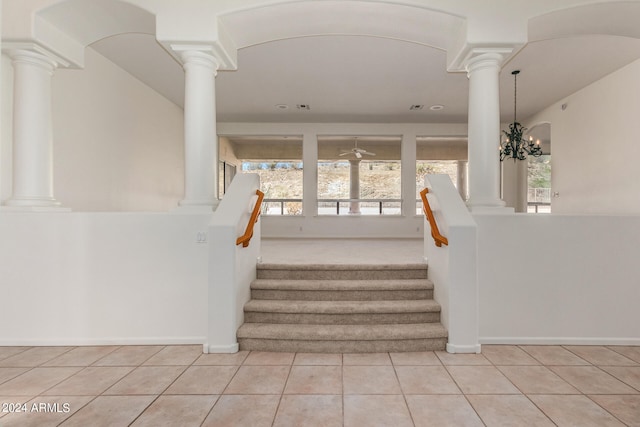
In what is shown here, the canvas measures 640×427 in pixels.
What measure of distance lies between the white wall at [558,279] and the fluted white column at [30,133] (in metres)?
4.27

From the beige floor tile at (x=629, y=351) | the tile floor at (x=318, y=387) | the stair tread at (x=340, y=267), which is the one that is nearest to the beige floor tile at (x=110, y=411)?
the tile floor at (x=318, y=387)

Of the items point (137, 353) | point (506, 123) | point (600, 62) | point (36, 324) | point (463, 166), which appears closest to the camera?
point (137, 353)

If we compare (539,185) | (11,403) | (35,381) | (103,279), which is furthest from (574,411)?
(539,185)

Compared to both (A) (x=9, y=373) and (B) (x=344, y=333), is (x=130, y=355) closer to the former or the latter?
(A) (x=9, y=373)

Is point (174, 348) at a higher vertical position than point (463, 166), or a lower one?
lower

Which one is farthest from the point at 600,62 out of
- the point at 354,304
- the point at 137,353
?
the point at 137,353

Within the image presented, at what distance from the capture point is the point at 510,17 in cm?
339

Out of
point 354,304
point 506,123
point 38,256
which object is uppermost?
point 506,123

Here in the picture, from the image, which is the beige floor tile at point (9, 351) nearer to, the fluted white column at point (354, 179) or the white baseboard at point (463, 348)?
the white baseboard at point (463, 348)

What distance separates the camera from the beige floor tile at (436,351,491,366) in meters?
2.93

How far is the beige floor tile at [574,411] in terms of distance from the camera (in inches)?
83.7

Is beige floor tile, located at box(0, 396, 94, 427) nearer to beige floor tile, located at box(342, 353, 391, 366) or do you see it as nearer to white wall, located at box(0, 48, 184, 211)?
beige floor tile, located at box(342, 353, 391, 366)

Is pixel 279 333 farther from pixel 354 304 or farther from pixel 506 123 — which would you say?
pixel 506 123

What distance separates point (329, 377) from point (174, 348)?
5.00 ft
